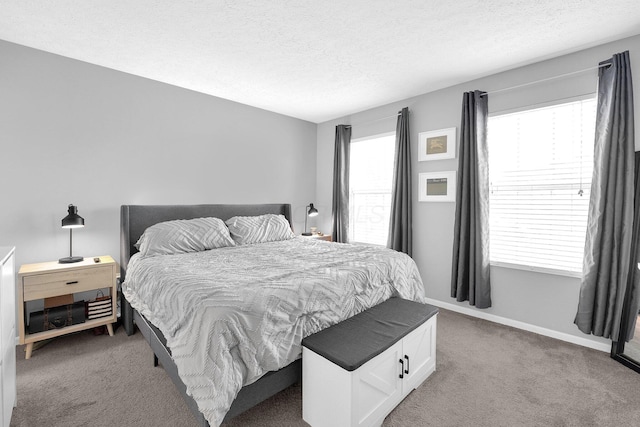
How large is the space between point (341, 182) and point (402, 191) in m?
1.08

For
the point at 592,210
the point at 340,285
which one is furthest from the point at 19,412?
the point at 592,210

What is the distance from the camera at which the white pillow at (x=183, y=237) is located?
9.27ft

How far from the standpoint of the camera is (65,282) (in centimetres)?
248

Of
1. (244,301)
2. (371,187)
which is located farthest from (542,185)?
(244,301)

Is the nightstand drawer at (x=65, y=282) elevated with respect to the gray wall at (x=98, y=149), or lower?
lower

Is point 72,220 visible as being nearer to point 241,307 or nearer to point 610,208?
point 241,307

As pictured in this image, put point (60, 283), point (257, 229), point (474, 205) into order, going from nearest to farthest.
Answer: point (60, 283) < point (474, 205) < point (257, 229)

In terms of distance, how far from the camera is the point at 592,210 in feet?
8.21

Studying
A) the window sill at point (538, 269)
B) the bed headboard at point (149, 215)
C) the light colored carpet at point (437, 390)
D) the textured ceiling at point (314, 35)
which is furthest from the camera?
the bed headboard at point (149, 215)

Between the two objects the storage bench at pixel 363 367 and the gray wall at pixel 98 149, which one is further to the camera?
the gray wall at pixel 98 149

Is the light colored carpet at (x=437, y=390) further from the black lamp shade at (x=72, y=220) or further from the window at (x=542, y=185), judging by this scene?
the black lamp shade at (x=72, y=220)

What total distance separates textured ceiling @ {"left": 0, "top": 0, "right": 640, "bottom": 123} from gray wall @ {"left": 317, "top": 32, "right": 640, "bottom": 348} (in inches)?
5.3

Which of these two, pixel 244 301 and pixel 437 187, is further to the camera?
pixel 437 187

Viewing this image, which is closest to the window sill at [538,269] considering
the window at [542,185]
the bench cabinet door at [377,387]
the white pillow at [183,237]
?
the window at [542,185]
